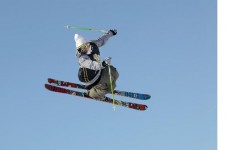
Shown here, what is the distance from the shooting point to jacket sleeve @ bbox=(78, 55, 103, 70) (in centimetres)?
1485

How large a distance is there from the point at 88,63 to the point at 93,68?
0.25m

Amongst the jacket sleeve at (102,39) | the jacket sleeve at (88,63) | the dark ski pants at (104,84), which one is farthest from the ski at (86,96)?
the jacket sleeve at (88,63)

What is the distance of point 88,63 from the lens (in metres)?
15.0

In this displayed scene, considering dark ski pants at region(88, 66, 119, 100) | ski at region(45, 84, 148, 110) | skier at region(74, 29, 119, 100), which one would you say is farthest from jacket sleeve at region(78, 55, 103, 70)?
ski at region(45, 84, 148, 110)

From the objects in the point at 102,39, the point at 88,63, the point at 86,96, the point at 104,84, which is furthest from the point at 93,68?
the point at 86,96

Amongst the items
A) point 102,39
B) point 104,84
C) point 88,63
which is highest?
point 102,39

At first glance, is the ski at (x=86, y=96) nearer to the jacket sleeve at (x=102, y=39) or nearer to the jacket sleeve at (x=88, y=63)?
the jacket sleeve at (x=102, y=39)

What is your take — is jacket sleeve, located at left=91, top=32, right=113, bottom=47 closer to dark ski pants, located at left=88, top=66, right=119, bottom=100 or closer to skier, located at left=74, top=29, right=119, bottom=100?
skier, located at left=74, top=29, right=119, bottom=100

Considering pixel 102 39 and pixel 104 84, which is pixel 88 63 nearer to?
pixel 104 84

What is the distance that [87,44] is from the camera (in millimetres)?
15336

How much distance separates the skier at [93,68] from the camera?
15.0 m
